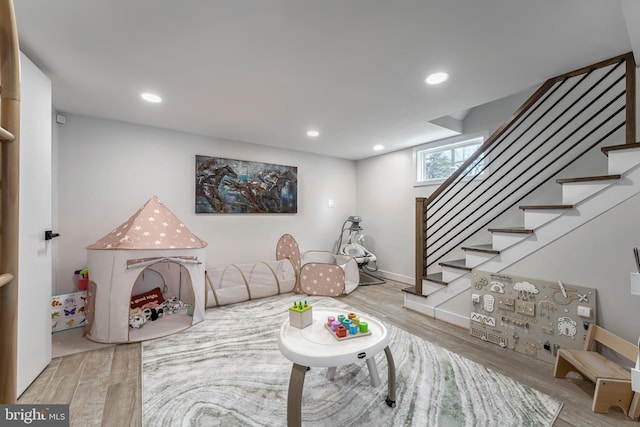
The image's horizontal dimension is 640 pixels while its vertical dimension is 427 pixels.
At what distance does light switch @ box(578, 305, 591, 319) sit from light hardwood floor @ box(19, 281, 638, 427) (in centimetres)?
47

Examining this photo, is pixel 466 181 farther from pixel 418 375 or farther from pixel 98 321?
pixel 98 321

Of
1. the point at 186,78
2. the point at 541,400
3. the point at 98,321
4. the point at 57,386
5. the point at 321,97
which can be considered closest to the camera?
the point at 541,400

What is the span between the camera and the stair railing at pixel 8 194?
0.67 metres

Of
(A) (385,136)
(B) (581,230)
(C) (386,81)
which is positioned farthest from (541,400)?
(A) (385,136)

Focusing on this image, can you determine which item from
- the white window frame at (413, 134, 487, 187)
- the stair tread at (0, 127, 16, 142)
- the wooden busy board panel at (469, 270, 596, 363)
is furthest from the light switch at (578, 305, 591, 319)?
the stair tread at (0, 127, 16, 142)

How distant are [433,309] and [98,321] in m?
3.53

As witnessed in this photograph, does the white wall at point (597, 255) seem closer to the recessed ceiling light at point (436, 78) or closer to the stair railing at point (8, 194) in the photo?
the recessed ceiling light at point (436, 78)

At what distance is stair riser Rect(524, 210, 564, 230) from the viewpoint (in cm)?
215

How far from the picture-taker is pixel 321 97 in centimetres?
254

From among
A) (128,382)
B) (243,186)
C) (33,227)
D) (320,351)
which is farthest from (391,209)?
(33,227)

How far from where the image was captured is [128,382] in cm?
185

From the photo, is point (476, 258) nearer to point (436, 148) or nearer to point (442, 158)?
point (442, 158)

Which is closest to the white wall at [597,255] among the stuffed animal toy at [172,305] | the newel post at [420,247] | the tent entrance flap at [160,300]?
the newel post at [420,247]

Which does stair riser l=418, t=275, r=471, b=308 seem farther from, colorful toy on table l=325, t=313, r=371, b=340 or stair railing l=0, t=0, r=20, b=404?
stair railing l=0, t=0, r=20, b=404
